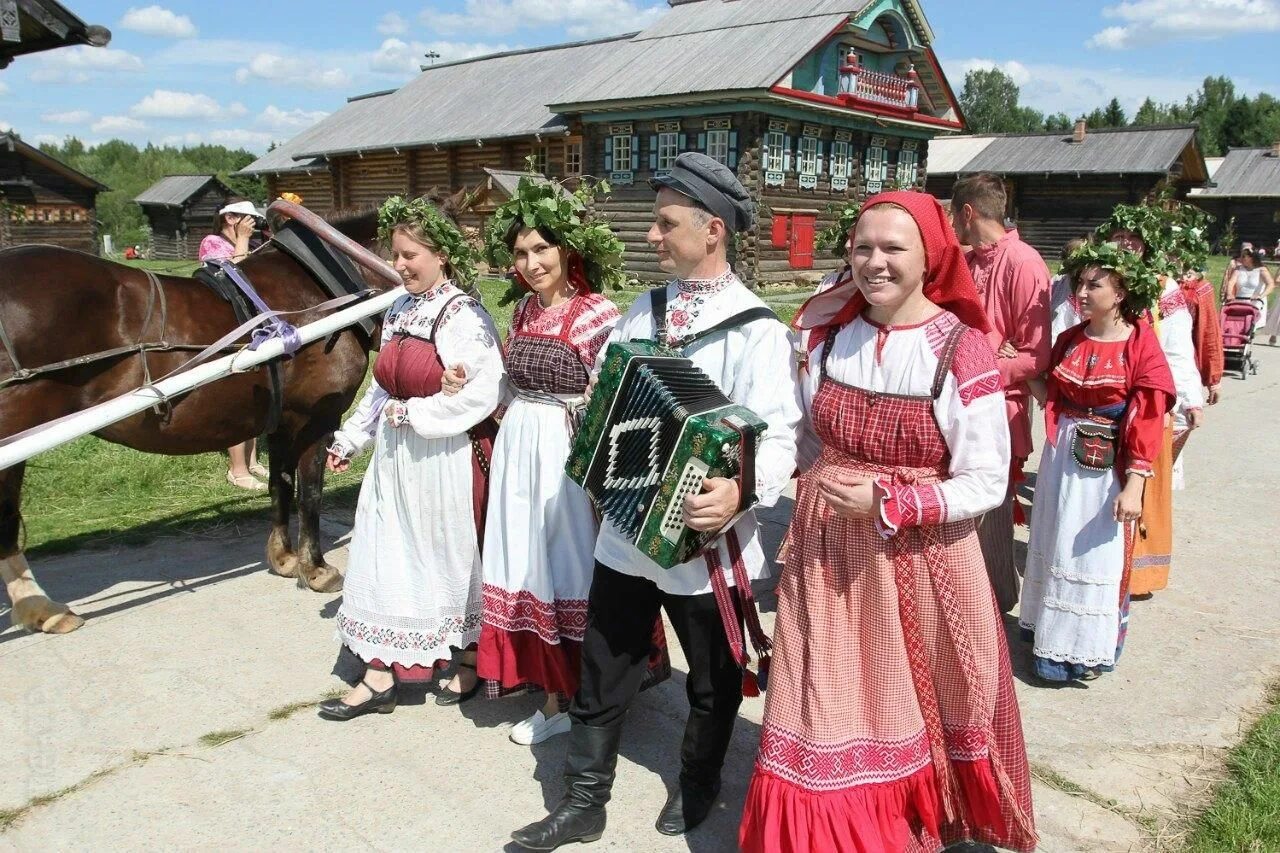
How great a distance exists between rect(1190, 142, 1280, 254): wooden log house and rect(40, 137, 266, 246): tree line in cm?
5513

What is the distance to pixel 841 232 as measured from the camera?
14.5ft

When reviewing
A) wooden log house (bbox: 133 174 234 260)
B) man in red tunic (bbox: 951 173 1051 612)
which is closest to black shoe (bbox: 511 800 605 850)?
man in red tunic (bbox: 951 173 1051 612)

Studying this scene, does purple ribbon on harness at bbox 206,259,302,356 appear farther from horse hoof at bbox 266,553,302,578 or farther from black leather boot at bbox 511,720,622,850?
black leather boot at bbox 511,720,622,850

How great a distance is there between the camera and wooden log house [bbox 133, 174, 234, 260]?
4134 cm

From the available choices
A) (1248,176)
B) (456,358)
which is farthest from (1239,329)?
(1248,176)

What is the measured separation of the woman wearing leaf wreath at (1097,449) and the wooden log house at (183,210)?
42.8m

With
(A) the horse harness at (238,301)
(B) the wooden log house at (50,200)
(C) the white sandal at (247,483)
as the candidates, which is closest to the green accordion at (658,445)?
(A) the horse harness at (238,301)

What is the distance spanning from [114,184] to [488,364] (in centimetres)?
8310

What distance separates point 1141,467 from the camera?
3.63 metres

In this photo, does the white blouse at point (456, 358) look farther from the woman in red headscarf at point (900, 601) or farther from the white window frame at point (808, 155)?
the white window frame at point (808, 155)

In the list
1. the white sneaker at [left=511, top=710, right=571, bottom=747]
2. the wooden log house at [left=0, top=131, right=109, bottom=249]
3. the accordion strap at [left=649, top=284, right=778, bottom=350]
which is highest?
the wooden log house at [left=0, top=131, right=109, bottom=249]

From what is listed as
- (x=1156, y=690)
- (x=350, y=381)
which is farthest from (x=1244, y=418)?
(x=350, y=381)

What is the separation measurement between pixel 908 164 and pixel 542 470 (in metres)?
26.6

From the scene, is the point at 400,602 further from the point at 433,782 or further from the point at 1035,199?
the point at 1035,199
